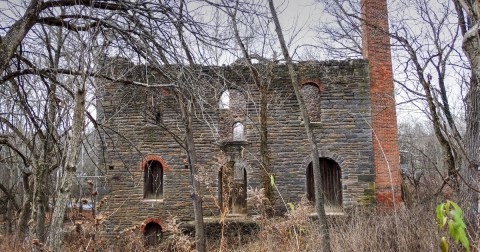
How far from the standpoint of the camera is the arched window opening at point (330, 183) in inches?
496

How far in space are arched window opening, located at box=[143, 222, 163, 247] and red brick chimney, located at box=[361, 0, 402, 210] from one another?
22.7 feet

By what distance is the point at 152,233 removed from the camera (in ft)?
41.0

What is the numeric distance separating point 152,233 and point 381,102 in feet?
28.1

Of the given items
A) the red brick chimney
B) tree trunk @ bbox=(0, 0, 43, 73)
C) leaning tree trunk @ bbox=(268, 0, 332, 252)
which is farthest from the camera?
the red brick chimney

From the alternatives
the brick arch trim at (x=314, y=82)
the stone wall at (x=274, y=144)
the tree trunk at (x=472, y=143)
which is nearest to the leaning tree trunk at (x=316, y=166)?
the tree trunk at (x=472, y=143)

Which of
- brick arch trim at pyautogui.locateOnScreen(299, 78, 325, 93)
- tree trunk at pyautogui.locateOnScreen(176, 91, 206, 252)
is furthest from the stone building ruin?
tree trunk at pyautogui.locateOnScreen(176, 91, 206, 252)

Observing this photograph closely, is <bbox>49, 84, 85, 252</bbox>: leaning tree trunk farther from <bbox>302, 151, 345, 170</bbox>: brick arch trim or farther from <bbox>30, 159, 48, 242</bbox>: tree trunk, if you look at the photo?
<bbox>302, 151, 345, 170</bbox>: brick arch trim

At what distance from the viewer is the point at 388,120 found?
1261 centimetres

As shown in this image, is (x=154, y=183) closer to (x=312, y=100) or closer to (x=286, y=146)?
(x=286, y=146)

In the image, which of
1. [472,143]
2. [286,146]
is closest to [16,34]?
[472,143]

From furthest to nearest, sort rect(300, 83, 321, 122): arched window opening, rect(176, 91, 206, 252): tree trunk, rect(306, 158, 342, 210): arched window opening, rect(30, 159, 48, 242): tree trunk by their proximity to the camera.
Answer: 1. rect(300, 83, 321, 122): arched window opening
2. rect(306, 158, 342, 210): arched window opening
3. rect(176, 91, 206, 252): tree trunk
4. rect(30, 159, 48, 242): tree trunk

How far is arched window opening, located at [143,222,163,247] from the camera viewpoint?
12.4m

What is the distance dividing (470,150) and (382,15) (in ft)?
26.3

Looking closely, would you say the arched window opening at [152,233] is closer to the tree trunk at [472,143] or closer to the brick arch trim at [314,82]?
the brick arch trim at [314,82]
